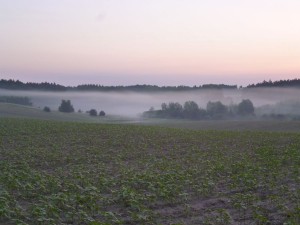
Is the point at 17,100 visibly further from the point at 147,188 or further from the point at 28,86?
the point at 147,188

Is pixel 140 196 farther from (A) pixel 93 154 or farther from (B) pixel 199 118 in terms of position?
(B) pixel 199 118

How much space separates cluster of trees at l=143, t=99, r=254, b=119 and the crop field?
92.9 meters

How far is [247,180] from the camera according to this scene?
51.5 ft

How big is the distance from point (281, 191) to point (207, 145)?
1739cm

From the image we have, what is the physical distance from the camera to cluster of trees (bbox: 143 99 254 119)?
11950 cm

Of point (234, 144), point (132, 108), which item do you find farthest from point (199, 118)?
point (234, 144)

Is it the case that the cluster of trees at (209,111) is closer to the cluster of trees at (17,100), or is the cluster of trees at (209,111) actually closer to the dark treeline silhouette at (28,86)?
the cluster of trees at (17,100)

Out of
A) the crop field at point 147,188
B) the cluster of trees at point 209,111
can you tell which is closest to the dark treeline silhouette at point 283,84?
the cluster of trees at point 209,111

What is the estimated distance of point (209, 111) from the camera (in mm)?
121250

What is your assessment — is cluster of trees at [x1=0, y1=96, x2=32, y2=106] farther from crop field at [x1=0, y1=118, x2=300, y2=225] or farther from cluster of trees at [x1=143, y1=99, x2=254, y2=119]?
crop field at [x1=0, y1=118, x2=300, y2=225]

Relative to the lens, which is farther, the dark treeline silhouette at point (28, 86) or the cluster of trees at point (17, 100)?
the dark treeline silhouette at point (28, 86)

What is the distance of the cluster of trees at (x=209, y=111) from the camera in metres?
120

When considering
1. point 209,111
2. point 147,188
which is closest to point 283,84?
point 209,111

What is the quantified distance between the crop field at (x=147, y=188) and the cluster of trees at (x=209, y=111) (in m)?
92.9
